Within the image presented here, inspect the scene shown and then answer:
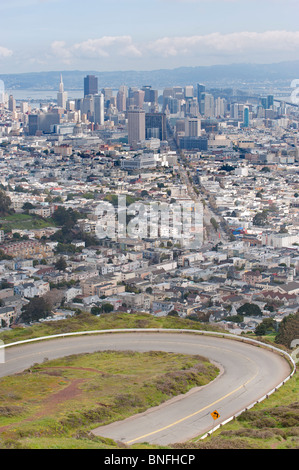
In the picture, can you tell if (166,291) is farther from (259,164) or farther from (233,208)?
(259,164)

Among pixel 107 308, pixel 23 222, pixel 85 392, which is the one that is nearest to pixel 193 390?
pixel 85 392

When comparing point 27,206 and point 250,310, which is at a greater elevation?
point 27,206

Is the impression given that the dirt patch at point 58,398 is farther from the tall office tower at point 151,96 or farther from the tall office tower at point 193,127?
the tall office tower at point 151,96

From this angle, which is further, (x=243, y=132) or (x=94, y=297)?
(x=243, y=132)

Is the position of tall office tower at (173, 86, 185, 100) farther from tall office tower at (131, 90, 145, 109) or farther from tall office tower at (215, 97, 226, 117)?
tall office tower at (131, 90, 145, 109)

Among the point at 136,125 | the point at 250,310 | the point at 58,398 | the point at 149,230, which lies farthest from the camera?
the point at 136,125

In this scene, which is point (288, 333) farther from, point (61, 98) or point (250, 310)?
point (61, 98)
